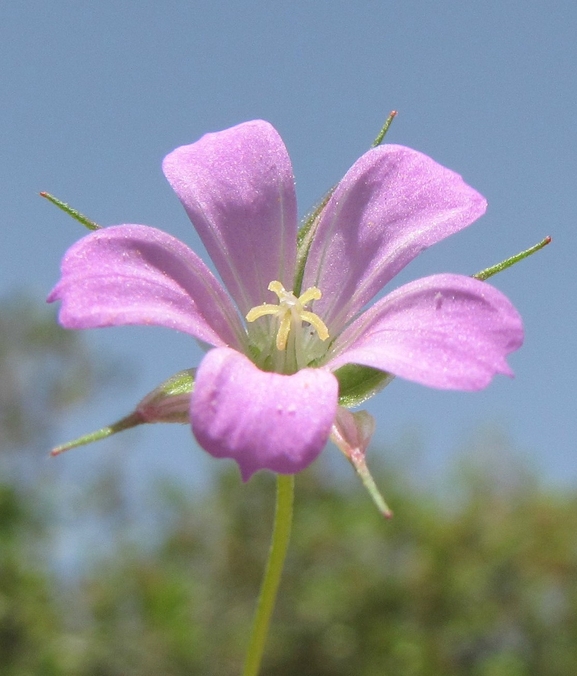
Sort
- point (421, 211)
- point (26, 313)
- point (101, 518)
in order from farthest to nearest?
point (26, 313), point (101, 518), point (421, 211)

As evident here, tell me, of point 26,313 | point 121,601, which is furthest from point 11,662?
point 26,313

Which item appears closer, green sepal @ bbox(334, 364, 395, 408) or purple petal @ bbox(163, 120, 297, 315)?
green sepal @ bbox(334, 364, 395, 408)

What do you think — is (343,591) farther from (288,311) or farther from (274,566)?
(274,566)

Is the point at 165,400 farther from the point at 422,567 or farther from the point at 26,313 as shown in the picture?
the point at 26,313

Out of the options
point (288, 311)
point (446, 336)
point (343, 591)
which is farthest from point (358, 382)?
point (343, 591)

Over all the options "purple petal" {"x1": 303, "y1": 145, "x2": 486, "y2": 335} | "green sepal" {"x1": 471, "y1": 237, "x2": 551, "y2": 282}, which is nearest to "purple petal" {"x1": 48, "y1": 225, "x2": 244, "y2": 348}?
"purple petal" {"x1": 303, "y1": 145, "x2": 486, "y2": 335}

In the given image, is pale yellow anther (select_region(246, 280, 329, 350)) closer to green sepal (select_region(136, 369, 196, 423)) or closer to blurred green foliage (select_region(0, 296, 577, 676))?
green sepal (select_region(136, 369, 196, 423))

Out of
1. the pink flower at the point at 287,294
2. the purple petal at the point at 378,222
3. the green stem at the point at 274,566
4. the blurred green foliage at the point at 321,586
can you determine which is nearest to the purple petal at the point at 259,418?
the pink flower at the point at 287,294
